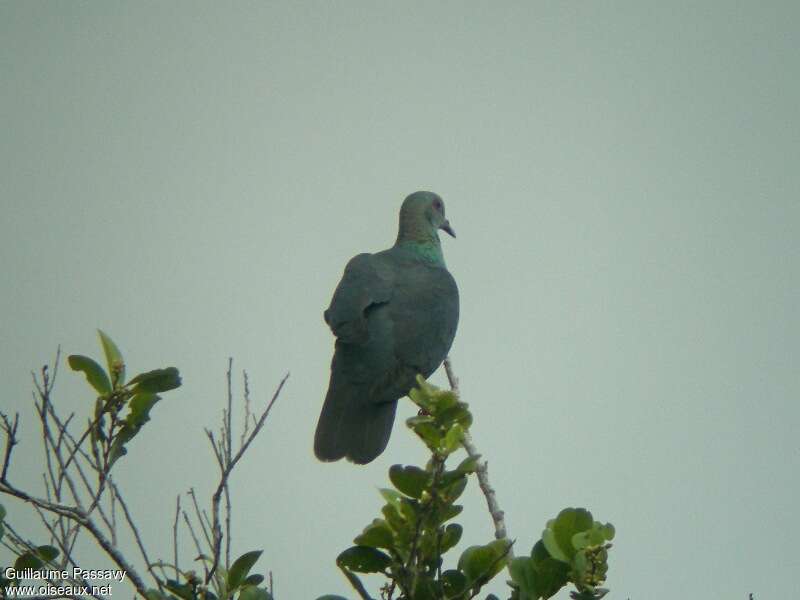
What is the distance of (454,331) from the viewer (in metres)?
5.80

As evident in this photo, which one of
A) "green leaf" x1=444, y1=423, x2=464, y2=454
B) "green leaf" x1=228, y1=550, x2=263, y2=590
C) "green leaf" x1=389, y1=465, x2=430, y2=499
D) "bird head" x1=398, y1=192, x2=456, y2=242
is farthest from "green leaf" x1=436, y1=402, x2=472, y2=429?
"bird head" x1=398, y1=192, x2=456, y2=242

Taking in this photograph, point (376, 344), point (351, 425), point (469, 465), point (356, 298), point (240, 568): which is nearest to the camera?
point (469, 465)

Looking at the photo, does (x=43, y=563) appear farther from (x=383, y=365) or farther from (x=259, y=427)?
(x=383, y=365)

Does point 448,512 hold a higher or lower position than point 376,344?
lower

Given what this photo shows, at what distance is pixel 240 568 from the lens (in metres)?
2.72

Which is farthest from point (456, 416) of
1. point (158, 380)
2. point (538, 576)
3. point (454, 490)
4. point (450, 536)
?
point (158, 380)

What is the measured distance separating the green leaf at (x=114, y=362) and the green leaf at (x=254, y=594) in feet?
2.51

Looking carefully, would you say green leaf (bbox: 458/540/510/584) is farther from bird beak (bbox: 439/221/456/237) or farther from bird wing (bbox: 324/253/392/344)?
bird beak (bbox: 439/221/456/237)

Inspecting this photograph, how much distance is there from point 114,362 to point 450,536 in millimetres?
1132

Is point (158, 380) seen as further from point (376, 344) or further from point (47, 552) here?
point (376, 344)

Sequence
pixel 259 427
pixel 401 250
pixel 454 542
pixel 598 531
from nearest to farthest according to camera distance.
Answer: pixel 598 531 < pixel 454 542 < pixel 259 427 < pixel 401 250

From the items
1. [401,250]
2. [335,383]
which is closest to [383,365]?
[335,383]

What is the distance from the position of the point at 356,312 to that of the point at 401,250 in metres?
1.25

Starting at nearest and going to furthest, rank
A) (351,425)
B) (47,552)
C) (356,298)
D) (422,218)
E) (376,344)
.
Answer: (47,552)
(351,425)
(376,344)
(356,298)
(422,218)
